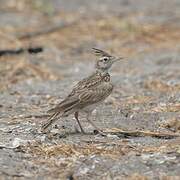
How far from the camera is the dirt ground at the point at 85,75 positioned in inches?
281

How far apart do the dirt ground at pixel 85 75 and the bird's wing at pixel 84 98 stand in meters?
0.32

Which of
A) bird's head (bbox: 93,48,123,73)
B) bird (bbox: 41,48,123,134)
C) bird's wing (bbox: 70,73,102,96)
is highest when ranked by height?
bird's head (bbox: 93,48,123,73)

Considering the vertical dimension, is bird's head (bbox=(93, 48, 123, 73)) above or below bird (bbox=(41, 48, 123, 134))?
above

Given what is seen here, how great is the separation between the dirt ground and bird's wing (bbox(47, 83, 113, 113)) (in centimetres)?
32

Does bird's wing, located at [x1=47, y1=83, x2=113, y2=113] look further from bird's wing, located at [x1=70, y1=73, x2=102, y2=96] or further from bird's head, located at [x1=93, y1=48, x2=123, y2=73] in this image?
bird's head, located at [x1=93, y1=48, x2=123, y2=73]

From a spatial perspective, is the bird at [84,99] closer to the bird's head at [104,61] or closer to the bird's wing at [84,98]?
the bird's wing at [84,98]

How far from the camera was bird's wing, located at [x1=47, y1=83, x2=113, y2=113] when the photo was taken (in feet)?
26.7

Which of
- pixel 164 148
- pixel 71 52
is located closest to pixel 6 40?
pixel 71 52

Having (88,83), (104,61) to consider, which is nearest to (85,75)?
(104,61)

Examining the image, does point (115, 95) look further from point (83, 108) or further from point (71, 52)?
point (71, 52)

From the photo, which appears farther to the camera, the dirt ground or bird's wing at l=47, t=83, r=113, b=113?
bird's wing at l=47, t=83, r=113, b=113

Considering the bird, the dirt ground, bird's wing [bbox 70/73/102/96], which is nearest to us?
the dirt ground

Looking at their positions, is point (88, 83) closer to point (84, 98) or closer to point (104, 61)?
point (84, 98)

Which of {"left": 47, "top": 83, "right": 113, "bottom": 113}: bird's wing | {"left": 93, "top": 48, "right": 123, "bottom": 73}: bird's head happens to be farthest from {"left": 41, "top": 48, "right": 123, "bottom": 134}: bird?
{"left": 93, "top": 48, "right": 123, "bottom": 73}: bird's head
